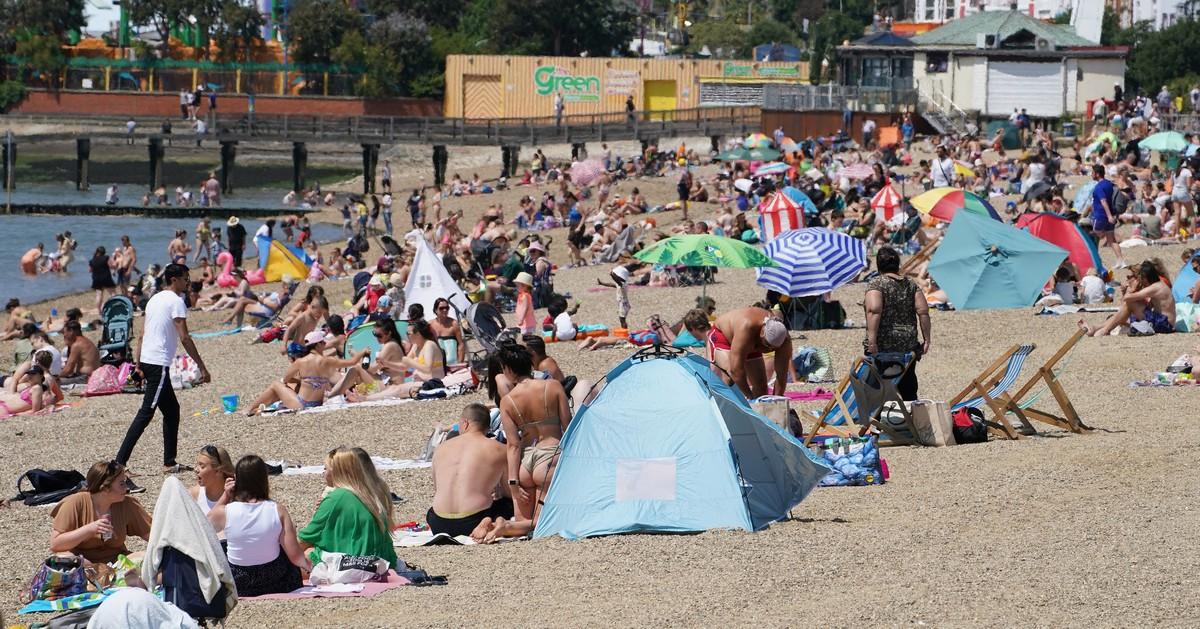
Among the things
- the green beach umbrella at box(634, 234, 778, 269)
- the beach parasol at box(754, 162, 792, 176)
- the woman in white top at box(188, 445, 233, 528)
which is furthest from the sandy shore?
the beach parasol at box(754, 162, 792, 176)

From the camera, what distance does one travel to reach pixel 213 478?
25.6 feet

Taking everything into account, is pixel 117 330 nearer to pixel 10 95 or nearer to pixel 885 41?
pixel 885 41

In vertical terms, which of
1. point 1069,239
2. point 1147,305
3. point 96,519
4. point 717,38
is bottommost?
point 96,519

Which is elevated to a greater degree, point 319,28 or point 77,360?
point 319,28

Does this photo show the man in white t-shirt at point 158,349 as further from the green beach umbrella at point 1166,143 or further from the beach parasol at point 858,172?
the green beach umbrella at point 1166,143

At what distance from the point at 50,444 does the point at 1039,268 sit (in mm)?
9208

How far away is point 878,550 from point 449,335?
755 centimetres

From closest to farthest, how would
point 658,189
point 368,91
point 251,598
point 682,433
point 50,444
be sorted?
point 251,598
point 682,433
point 50,444
point 658,189
point 368,91

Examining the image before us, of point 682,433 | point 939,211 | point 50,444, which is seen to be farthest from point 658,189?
point 682,433

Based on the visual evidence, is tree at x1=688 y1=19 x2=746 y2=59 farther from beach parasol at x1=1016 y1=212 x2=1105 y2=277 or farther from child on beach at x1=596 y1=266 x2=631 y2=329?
child on beach at x1=596 y1=266 x2=631 y2=329

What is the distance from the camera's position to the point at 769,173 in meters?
30.6

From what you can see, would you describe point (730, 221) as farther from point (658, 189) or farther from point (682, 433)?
point (682, 433)

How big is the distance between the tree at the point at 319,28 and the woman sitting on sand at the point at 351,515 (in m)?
58.7

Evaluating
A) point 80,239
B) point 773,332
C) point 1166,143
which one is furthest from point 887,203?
point 80,239
